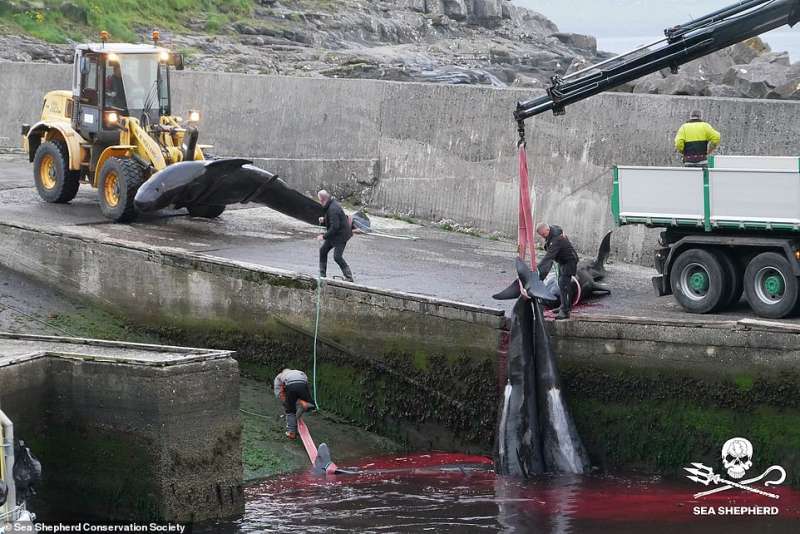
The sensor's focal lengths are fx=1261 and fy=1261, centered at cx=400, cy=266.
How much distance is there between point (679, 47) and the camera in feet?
45.3

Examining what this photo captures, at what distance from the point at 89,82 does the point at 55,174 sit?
5.77 ft

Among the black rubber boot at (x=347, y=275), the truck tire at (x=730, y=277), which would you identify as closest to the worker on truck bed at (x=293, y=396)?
the black rubber boot at (x=347, y=275)

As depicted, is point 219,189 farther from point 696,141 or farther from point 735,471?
point 735,471

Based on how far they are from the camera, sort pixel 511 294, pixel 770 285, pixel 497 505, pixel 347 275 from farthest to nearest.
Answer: pixel 347 275 → pixel 511 294 → pixel 770 285 → pixel 497 505

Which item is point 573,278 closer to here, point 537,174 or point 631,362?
point 631,362

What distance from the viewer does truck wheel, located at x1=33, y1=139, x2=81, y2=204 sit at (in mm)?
19625

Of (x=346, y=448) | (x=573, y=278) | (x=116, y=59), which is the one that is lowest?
(x=346, y=448)

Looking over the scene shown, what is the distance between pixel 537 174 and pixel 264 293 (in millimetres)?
4912

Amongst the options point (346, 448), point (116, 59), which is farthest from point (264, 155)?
point (346, 448)

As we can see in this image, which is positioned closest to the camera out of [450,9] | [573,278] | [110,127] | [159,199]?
[573,278]

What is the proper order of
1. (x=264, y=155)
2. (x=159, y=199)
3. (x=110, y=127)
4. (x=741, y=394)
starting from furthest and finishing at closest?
(x=264, y=155) < (x=110, y=127) < (x=159, y=199) < (x=741, y=394)

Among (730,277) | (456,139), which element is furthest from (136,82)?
(730,277)

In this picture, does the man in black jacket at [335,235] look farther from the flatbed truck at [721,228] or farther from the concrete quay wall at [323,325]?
the flatbed truck at [721,228]

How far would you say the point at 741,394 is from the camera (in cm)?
1267
